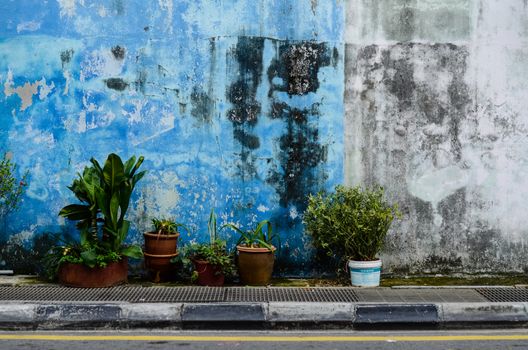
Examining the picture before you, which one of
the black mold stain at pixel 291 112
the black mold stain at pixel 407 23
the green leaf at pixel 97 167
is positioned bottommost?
the green leaf at pixel 97 167

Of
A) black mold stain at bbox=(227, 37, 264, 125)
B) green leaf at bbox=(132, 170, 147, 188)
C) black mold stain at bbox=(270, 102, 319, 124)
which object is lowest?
green leaf at bbox=(132, 170, 147, 188)

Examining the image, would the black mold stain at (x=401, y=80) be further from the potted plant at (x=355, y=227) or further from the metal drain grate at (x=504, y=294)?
the metal drain grate at (x=504, y=294)

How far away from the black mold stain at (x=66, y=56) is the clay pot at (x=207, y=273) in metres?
2.68

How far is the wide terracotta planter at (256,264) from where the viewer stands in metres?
7.22

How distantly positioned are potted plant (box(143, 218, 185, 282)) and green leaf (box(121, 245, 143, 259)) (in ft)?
0.73

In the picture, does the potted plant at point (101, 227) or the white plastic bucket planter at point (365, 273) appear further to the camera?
the white plastic bucket planter at point (365, 273)

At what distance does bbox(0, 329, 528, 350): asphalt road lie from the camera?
5.30m

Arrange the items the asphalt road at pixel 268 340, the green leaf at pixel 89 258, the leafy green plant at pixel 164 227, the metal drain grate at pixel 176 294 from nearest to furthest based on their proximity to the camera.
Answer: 1. the asphalt road at pixel 268 340
2. the metal drain grate at pixel 176 294
3. the green leaf at pixel 89 258
4. the leafy green plant at pixel 164 227

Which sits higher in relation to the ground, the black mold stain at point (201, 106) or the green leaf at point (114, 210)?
the black mold stain at point (201, 106)

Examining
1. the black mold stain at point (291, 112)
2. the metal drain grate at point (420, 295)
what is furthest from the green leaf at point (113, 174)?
the metal drain grate at point (420, 295)

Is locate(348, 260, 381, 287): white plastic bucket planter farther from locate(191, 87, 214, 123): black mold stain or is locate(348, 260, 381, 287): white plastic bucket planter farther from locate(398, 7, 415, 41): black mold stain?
locate(398, 7, 415, 41): black mold stain

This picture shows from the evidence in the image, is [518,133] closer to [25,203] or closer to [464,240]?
[464,240]

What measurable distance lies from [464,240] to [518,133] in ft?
4.56

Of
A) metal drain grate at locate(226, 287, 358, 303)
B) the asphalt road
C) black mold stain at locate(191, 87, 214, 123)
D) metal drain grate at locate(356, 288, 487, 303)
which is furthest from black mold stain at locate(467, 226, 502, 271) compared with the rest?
black mold stain at locate(191, 87, 214, 123)
